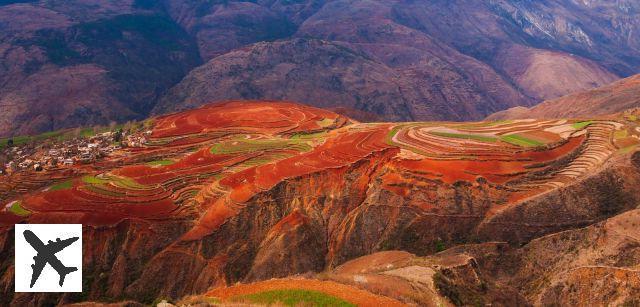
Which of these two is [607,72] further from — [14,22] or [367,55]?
[14,22]

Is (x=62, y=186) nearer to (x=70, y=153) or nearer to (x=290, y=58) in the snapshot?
(x=70, y=153)

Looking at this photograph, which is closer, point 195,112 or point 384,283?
point 384,283

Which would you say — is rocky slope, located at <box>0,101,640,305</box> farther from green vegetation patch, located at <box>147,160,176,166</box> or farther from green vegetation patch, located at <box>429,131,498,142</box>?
green vegetation patch, located at <box>147,160,176,166</box>

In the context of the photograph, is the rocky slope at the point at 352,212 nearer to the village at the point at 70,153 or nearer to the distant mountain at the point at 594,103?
the village at the point at 70,153

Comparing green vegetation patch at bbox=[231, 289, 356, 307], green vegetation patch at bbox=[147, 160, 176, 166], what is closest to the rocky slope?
green vegetation patch at bbox=[147, 160, 176, 166]

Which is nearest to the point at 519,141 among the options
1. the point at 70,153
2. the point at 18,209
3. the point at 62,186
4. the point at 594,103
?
the point at 62,186

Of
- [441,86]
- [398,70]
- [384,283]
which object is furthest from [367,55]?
[384,283]

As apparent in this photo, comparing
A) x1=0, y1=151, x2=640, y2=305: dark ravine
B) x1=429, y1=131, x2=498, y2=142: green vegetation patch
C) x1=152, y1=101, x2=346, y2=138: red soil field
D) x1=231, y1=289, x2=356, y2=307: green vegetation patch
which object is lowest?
x1=0, y1=151, x2=640, y2=305: dark ravine
